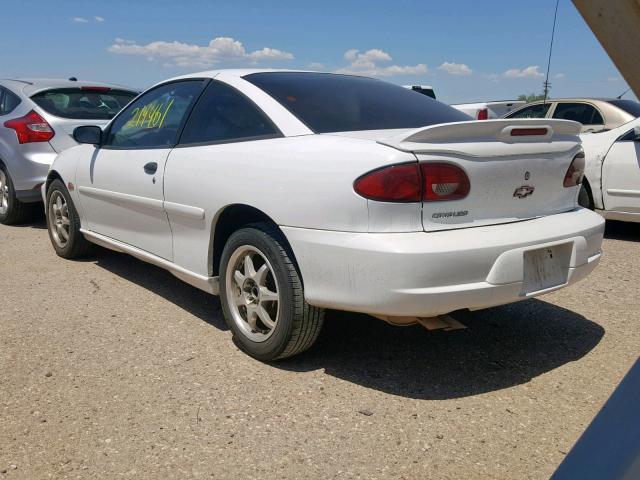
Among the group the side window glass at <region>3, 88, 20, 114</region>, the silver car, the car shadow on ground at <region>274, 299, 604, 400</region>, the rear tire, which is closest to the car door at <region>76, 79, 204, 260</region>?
the car shadow on ground at <region>274, 299, 604, 400</region>

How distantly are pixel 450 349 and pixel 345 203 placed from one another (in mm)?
1226

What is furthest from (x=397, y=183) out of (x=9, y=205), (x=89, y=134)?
(x=9, y=205)

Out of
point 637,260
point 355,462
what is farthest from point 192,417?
point 637,260

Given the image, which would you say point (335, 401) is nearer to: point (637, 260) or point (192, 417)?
point (192, 417)

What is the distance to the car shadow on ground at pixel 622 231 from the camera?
635cm

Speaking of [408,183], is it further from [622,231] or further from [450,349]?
[622,231]

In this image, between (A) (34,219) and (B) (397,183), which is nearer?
(B) (397,183)

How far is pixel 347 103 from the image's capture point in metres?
3.39

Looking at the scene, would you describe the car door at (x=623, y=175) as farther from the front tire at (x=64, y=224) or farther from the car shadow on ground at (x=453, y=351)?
the front tire at (x=64, y=224)

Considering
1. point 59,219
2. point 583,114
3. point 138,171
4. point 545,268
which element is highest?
A: point 583,114

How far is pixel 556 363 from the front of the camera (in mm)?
3223

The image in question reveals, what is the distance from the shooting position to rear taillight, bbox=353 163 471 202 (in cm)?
262

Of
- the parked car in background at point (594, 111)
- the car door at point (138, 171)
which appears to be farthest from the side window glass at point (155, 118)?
the parked car in background at point (594, 111)

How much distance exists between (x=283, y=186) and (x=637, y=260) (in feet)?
12.5
